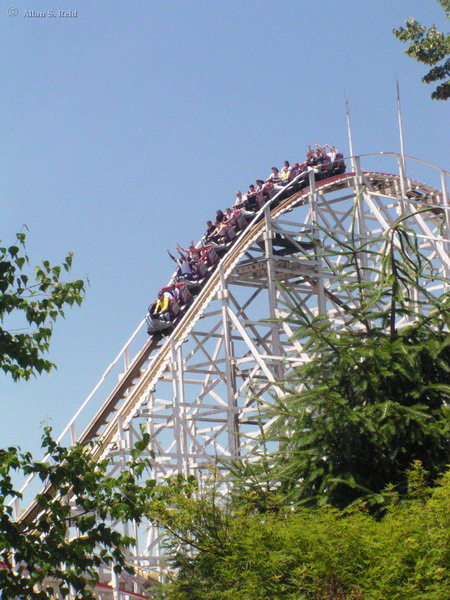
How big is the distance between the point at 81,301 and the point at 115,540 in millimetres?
2038

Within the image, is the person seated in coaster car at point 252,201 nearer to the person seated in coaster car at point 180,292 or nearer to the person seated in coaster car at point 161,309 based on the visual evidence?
the person seated in coaster car at point 180,292

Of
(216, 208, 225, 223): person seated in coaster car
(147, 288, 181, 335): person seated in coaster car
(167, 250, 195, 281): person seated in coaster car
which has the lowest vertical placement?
(147, 288, 181, 335): person seated in coaster car

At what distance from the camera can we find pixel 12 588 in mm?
8305

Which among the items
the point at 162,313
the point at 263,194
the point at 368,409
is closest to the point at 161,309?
the point at 162,313

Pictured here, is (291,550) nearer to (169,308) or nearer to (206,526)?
(206,526)

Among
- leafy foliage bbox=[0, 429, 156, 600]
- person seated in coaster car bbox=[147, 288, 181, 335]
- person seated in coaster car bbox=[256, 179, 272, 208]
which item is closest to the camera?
leafy foliage bbox=[0, 429, 156, 600]

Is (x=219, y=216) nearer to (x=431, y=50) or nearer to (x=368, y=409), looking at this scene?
(x=431, y=50)

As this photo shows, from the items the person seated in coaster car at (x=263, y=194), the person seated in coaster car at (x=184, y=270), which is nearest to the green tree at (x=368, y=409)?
the person seated in coaster car at (x=184, y=270)

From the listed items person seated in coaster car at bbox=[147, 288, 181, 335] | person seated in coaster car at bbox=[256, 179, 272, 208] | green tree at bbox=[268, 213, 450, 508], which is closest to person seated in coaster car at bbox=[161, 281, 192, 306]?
person seated in coaster car at bbox=[147, 288, 181, 335]

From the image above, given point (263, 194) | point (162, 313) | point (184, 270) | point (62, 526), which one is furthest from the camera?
point (263, 194)

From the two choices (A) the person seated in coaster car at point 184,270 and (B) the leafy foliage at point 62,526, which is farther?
(A) the person seated in coaster car at point 184,270

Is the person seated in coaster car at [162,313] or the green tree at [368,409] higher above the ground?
the person seated in coaster car at [162,313]

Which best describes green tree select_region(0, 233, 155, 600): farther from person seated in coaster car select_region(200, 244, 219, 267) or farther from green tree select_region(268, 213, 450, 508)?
person seated in coaster car select_region(200, 244, 219, 267)

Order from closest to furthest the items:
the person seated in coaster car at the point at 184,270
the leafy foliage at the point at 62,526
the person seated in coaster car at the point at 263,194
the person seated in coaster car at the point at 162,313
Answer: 1. the leafy foliage at the point at 62,526
2. the person seated in coaster car at the point at 162,313
3. the person seated in coaster car at the point at 184,270
4. the person seated in coaster car at the point at 263,194
